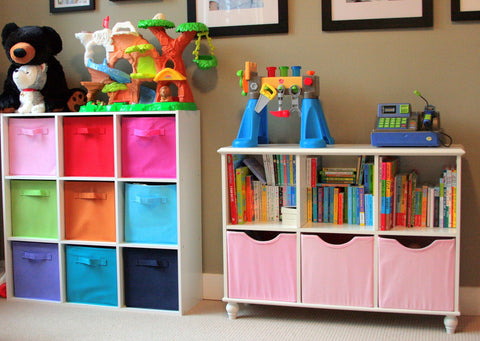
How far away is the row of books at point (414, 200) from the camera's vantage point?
2445 millimetres

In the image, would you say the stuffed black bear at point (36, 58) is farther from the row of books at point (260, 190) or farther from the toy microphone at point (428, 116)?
the toy microphone at point (428, 116)

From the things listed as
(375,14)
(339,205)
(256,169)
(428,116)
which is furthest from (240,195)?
(375,14)

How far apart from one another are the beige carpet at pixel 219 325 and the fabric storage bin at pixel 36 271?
9 cm

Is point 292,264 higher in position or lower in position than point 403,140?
lower

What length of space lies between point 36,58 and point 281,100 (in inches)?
48.1

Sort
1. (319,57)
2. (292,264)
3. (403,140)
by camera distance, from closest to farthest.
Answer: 1. (403,140)
2. (292,264)
3. (319,57)

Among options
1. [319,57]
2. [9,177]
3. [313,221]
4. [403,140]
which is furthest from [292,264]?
[9,177]

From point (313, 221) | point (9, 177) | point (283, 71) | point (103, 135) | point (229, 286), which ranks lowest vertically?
point (229, 286)

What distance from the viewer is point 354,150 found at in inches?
94.6

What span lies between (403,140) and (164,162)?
1053 millimetres

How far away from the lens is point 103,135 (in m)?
2.80

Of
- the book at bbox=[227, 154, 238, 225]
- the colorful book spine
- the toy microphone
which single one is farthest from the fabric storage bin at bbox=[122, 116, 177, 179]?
the toy microphone

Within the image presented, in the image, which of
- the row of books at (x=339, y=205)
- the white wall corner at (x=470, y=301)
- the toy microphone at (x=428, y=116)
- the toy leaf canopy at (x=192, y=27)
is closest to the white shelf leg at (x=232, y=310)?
the row of books at (x=339, y=205)

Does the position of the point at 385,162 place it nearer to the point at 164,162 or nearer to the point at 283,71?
the point at 283,71
